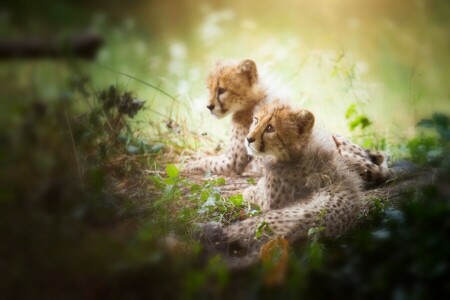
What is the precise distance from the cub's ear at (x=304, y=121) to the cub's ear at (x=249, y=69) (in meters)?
0.64

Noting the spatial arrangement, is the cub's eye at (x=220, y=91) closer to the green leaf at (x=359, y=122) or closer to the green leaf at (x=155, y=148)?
the green leaf at (x=155, y=148)

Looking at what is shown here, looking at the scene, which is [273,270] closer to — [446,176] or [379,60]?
[446,176]

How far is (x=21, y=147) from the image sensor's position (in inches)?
130

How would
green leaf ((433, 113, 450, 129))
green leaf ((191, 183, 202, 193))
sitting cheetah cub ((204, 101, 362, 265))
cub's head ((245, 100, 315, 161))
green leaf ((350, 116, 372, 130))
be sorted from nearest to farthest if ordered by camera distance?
green leaf ((433, 113, 450, 129)), sitting cheetah cub ((204, 101, 362, 265)), cub's head ((245, 100, 315, 161)), green leaf ((191, 183, 202, 193)), green leaf ((350, 116, 372, 130))

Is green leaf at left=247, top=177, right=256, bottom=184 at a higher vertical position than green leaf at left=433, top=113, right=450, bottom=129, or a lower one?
lower

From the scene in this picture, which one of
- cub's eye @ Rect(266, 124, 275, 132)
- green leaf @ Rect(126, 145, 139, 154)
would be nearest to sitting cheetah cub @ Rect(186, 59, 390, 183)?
green leaf @ Rect(126, 145, 139, 154)

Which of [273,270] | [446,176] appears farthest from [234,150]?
[273,270]

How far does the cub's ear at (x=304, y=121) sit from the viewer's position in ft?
9.78

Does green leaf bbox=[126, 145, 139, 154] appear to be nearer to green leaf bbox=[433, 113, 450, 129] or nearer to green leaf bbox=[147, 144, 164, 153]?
green leaf bbox=[147, 144, 164, 153]

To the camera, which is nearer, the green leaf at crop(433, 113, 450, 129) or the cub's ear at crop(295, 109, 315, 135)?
the green leaf at crop(433, 113, 450, 129)

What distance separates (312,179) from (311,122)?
0.81 ft

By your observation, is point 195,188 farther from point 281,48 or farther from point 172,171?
point 281,48

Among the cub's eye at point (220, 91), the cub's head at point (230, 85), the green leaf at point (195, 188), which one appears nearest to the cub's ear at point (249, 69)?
the cub's head at point (230, 85)

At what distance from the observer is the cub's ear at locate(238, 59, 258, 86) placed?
356 cm
